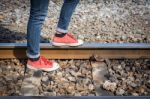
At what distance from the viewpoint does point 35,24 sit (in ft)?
13.6

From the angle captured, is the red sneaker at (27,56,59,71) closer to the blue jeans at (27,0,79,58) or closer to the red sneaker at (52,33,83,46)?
the blue jeans at (27,0,79,58)

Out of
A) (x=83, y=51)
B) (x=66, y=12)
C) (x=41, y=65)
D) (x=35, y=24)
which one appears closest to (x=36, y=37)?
(x=35, y=24)

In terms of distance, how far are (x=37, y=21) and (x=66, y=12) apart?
1.71 feet

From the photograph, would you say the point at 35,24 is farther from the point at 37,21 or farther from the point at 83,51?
the point at 83,51

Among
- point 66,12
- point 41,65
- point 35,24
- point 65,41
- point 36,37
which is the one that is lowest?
point 41,65

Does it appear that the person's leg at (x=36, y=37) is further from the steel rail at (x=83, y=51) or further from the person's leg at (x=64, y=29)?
the person's leg at (x=64, y=29)

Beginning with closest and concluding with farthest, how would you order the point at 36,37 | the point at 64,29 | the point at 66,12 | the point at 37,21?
the point at 37,21 < the point at 36,37 < the point at 66,12 < the point at 64,29

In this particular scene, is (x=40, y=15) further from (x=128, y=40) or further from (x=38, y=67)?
(x=128, y=40)

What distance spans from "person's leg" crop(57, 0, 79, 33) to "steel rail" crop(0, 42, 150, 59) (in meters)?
0.29

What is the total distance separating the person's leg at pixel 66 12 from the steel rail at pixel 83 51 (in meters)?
0.29

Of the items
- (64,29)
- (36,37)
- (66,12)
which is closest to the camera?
(36,37)

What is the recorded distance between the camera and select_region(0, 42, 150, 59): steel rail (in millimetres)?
4738

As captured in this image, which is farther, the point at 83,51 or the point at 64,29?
the point at 83,51

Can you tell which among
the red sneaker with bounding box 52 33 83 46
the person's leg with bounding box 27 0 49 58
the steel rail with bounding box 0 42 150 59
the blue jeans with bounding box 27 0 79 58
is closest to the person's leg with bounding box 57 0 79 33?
the blue jeans with bounding box 27 0 79 58
